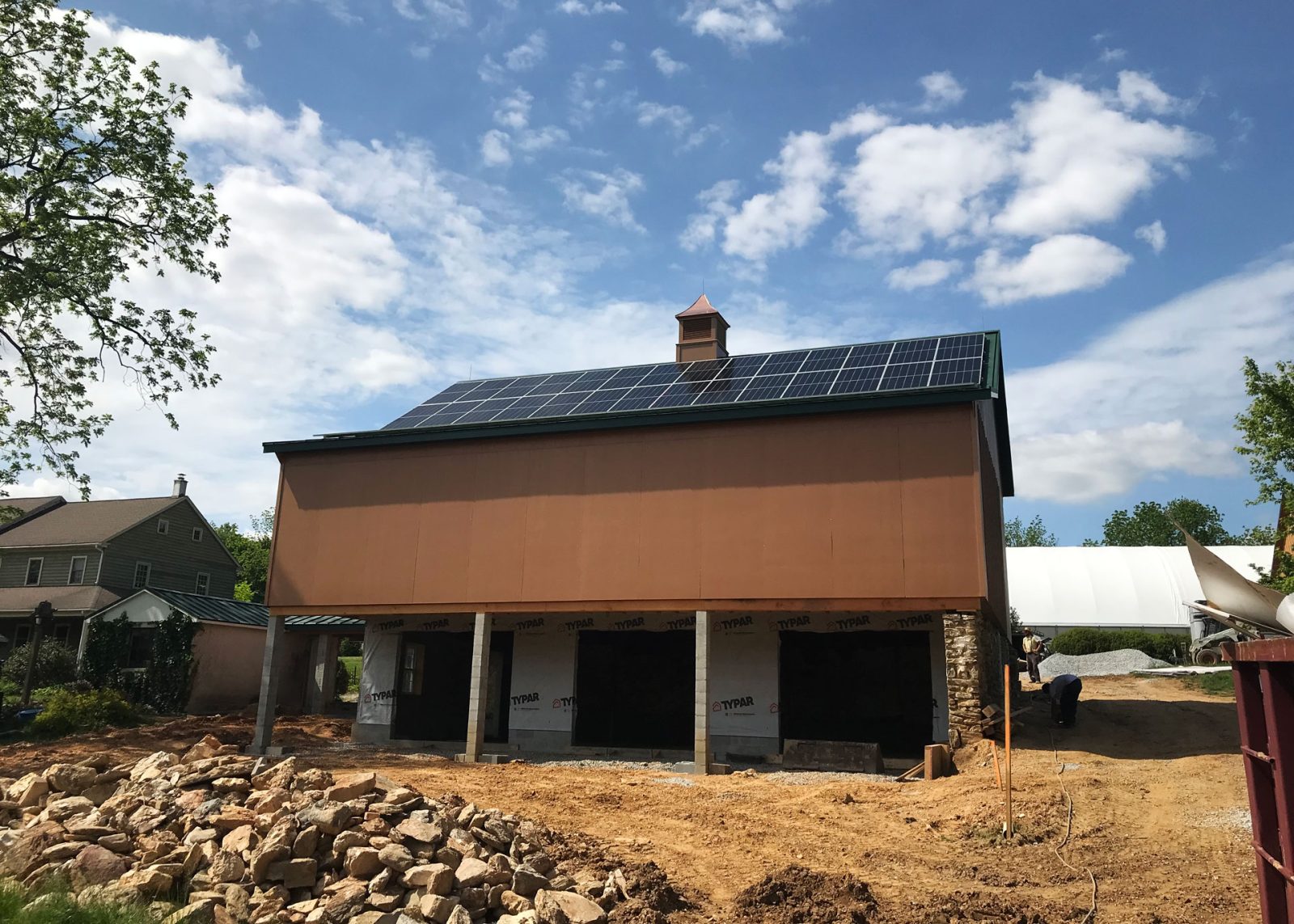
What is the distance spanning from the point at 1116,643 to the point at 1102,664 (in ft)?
19.6

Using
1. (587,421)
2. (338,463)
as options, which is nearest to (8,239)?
(338,463)

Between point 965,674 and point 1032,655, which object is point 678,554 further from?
point 1032,655

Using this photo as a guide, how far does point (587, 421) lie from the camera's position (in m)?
18.8

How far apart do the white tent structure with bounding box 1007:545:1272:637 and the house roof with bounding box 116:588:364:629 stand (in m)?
36.1

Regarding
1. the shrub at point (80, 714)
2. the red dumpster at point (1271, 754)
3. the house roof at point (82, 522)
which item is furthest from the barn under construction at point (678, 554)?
the house roof at point (82, 522)

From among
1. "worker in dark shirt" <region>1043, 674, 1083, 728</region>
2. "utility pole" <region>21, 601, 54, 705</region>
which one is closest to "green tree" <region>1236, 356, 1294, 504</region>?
"worker in dark shirt" <region>1043, 674, 1083, 728</region>

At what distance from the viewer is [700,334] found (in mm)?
25266

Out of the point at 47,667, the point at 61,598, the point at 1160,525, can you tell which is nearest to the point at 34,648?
the point at 47,667

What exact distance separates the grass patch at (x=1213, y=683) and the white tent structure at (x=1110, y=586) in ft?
72.0

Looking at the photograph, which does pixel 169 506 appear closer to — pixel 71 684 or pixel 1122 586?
pixel 71 684

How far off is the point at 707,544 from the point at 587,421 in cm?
363

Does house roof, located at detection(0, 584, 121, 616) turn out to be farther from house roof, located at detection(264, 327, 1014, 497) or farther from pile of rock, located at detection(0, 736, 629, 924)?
pile of rock, located at detection(0, 736, 629, 924)

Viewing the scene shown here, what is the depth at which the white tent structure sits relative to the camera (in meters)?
49.0

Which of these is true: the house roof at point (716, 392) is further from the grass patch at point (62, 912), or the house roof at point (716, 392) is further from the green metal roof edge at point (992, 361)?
the grass patch at point (62, 912)
